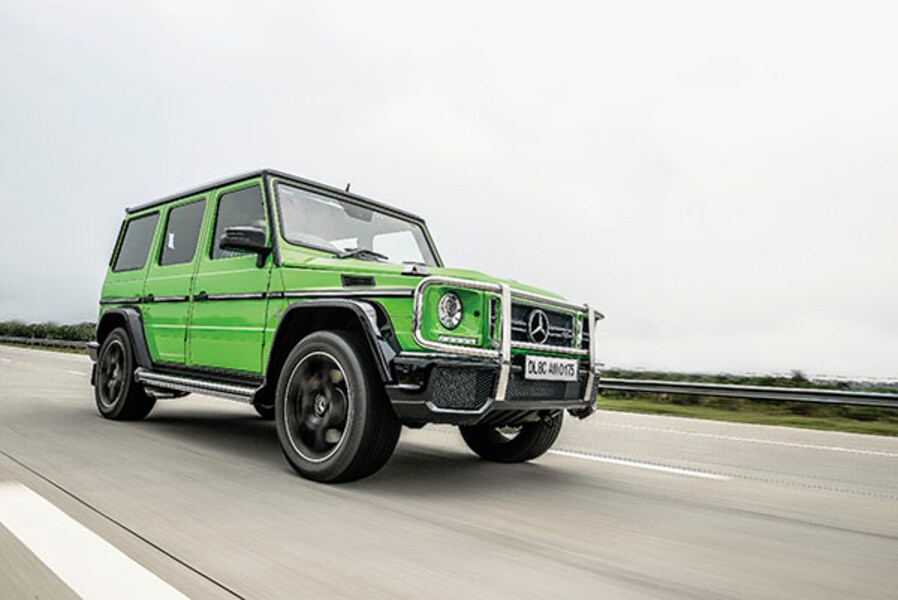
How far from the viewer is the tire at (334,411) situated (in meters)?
3.54

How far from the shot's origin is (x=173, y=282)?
5531mm

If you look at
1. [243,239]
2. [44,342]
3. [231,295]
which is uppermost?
[44,342]

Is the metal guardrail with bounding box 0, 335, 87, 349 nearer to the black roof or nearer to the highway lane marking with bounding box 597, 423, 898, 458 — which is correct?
the black roof

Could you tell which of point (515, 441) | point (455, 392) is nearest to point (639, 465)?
point (515, 441)

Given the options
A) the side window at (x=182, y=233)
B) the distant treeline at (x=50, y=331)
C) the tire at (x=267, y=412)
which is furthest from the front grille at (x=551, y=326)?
the distant treeline at (x=50, y=331)

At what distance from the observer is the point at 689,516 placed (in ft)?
10.9

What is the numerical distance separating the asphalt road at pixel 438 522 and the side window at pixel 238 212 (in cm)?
155

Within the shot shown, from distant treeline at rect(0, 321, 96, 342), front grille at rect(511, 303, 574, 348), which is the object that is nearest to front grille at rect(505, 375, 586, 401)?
front grille at rect(511, 303, 574, 348)

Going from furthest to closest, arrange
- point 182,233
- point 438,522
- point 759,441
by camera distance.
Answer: point 759,441 < point 182,233 < point 438,522

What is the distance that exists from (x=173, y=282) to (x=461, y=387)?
125 inches

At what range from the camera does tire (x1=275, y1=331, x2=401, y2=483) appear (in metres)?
3.54

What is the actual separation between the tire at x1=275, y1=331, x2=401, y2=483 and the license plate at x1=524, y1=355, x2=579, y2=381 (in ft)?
2.63

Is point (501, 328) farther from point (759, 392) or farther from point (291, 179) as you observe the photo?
point (759, 392)

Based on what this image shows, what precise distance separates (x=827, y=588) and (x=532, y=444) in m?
2.45
